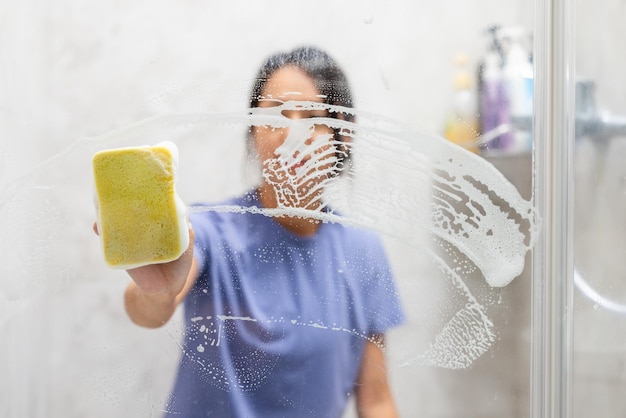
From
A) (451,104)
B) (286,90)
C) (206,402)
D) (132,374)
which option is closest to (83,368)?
(132,374)

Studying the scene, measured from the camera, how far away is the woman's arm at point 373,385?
87cm

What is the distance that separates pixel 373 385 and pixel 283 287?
183mm

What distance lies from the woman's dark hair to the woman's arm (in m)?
0.26

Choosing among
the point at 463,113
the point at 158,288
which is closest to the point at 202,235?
the point at 158,288

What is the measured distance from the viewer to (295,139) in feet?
2.79

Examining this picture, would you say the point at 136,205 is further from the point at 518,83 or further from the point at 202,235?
the point at 518,83

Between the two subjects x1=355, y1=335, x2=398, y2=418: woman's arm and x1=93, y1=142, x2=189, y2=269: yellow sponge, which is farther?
x1=355, y1=335, x2=398, y2=418: woman's arm

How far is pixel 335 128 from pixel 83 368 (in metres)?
0.46

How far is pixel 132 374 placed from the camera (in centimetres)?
84

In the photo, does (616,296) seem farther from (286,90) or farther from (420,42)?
(286,90)

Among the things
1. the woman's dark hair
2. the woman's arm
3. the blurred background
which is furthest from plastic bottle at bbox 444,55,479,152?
the woman's arm

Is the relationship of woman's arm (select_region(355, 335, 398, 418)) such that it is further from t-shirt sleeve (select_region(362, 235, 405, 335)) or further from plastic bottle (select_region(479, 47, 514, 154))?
plastic bottle (select_region(479, 47, 514, 154))

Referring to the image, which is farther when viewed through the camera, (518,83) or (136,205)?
(518,83)

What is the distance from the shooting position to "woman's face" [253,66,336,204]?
85 centimetres
